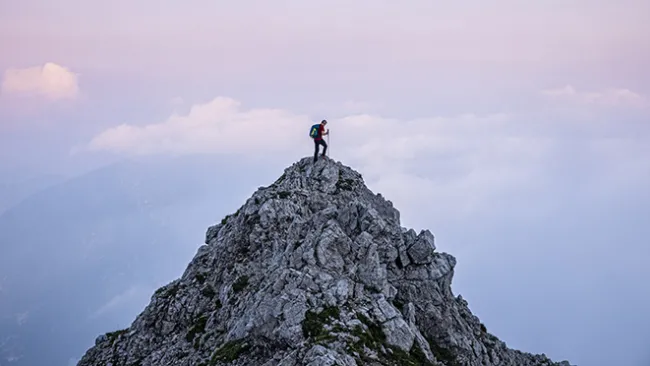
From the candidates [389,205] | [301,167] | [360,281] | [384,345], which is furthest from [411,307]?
[301,167]

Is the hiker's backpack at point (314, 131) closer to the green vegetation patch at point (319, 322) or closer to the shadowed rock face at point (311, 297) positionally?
the shadowed rock face at point (311, 297)

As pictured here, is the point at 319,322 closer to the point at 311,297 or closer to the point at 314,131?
the point at 311,297

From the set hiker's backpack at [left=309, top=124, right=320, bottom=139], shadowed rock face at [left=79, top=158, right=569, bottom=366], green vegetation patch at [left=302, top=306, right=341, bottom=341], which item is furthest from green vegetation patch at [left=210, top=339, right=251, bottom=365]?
hiker's backpack at [left=309, top=124, right=320, bottom=139]

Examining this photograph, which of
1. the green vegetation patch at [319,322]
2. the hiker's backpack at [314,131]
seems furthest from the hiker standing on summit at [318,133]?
the green vegetation patch at [319,322]

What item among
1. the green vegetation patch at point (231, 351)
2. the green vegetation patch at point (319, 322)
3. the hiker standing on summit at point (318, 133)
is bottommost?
the green vegetation patch at point (231, 351)

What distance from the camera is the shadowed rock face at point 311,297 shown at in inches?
1384

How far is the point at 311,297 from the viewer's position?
37406 mm

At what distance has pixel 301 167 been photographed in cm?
5881

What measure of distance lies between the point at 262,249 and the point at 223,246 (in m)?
5.00

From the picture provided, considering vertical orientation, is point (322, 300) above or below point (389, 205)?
below

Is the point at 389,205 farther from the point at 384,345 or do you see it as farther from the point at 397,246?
the point at 384,345

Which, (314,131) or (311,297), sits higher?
(314,131)

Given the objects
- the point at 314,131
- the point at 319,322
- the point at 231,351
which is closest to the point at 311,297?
the point at 319,322

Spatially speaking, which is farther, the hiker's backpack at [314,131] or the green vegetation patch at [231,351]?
the hiker's backpack at [314,131]
